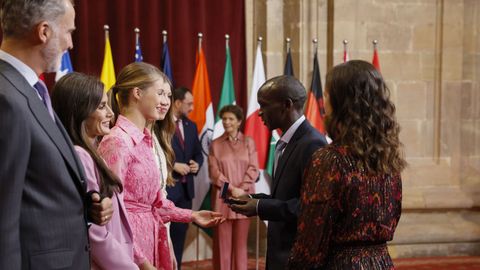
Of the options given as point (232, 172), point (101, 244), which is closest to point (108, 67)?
point (232, 172)

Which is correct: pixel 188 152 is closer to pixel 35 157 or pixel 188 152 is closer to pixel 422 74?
pixel 422 74

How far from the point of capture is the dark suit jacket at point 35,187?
162 cm

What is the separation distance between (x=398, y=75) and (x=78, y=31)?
3.29m

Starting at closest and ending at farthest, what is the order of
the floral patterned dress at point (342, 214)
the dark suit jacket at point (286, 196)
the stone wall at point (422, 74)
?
the floral patterned dress at point (342, 214) → the dark suit jacket at point (286, 196) → the stone wall at point (422, 74)

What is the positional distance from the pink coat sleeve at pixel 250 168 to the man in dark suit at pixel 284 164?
265cm

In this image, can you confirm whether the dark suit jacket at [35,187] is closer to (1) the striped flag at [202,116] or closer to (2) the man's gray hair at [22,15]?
(2) the man's gray hair at [22,15]

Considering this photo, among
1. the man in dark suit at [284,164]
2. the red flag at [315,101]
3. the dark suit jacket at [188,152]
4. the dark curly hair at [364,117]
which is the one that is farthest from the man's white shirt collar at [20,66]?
the red flag at [315,101]

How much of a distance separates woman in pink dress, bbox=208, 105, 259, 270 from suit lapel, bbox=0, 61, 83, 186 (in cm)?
398

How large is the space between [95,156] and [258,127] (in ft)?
13.3

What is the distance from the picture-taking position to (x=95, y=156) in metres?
2.22

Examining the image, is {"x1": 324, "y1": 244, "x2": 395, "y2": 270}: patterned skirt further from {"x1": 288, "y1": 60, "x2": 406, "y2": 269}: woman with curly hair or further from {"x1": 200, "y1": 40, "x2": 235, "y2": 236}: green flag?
{"x1": 200, "y1": 40, "x2": 235, "y2": 236}: green flag

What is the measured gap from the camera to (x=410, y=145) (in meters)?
6.92

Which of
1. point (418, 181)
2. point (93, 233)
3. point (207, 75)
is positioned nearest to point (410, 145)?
point (418, 181)

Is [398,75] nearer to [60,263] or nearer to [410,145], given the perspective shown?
[410,145]
